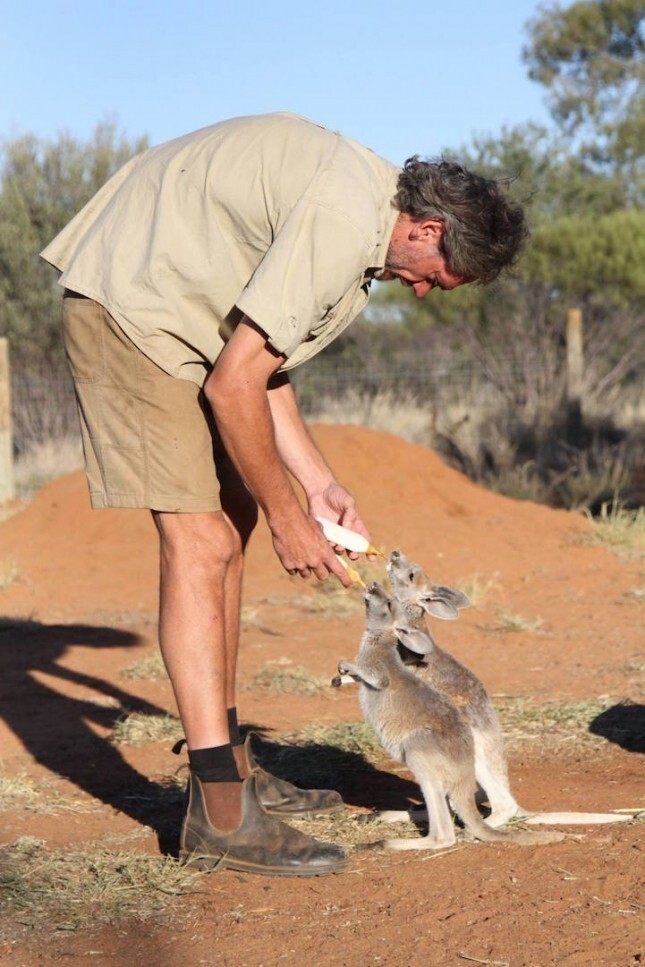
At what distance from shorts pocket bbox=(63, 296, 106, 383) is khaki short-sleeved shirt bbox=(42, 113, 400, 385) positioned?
0.07 meters

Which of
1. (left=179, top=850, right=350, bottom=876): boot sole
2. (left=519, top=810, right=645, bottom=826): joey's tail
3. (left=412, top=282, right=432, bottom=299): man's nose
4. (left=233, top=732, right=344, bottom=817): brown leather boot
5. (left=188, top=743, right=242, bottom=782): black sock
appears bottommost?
(left=233, top=732, right=344, bottom=817): brown leather boot

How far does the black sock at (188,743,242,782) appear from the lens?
4.02m

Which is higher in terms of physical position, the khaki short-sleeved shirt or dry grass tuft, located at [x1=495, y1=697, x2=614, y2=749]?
the khaki short-sleeved shirt

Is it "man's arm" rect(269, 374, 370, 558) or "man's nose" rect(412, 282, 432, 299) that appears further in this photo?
"man's arm" rect(269, 374, 370, 558)

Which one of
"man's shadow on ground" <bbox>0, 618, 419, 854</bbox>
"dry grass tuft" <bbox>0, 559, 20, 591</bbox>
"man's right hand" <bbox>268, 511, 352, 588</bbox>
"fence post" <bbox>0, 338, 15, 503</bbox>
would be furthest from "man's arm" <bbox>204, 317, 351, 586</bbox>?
"fence post" <bbox>0, 338, 15, 503</bbox>

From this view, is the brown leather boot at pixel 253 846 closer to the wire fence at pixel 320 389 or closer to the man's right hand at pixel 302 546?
the man's right hand at pixel 302 546

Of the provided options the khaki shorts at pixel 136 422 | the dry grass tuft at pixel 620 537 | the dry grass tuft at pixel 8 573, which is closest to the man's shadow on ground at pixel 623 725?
the khaki shorts at pixel 136 422

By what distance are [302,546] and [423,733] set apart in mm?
885

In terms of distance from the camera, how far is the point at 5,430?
13.5 m

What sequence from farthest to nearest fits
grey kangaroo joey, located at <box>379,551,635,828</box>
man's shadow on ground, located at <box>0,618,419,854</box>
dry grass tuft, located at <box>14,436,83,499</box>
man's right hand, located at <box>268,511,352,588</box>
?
dry grass tuft, located at <box>14,436,83,499</box>, man's shadow on ground, located at <box>0,618,419,854</box>, grey kangaroo joey, located at <box>379,551,635,828</box>, man's right hand, located at <box>268,511,352,588</box>

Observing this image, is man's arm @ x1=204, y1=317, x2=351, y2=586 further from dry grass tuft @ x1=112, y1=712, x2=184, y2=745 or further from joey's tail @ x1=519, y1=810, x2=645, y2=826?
dry grass tuft @ x1=112, y1=712, x2=184, y2=745

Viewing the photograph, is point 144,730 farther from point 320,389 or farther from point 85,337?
point 320,389

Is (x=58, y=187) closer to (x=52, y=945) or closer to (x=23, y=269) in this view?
(x=23, y=269)

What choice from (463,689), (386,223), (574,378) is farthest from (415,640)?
(574,378)
